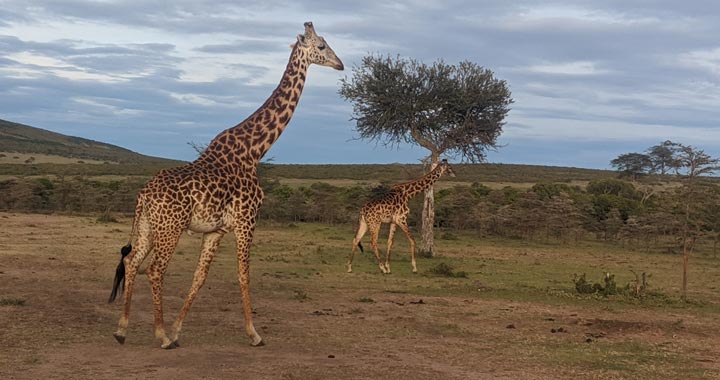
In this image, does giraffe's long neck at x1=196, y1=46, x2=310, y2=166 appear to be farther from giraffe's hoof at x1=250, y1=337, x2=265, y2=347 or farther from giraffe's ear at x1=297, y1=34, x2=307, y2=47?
giraffe's hoof at x1=250, y1=337, x2=265, y2=347

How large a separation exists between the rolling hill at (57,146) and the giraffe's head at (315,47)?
83971 millimetres

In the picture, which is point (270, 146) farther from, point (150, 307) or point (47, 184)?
point (47, 184)

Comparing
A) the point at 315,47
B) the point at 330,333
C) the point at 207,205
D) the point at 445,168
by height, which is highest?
the point at 315,47

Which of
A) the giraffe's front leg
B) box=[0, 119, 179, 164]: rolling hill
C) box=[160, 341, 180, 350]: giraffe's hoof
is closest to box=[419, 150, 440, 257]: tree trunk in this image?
the giraffe's front leg

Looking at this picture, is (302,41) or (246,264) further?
(302,41)

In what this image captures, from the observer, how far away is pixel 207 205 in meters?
9.25

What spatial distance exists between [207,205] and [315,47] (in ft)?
9.94

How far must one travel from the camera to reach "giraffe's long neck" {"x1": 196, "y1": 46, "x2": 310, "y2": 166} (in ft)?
32.9

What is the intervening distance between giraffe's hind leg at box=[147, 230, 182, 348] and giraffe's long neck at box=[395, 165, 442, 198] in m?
11.9

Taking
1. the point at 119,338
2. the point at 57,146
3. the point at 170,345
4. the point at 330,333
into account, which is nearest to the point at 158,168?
the point at 57,146

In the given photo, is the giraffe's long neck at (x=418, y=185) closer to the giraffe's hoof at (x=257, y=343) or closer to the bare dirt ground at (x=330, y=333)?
the bare dirt ground at (x=330, y=333)

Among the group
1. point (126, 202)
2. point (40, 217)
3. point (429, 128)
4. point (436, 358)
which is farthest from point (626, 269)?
point (126, 202)

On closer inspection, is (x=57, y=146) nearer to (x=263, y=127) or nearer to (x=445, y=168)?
(x=445, y=168)

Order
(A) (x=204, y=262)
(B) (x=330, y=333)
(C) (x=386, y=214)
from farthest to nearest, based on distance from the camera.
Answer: (C) (x=386, y=214), (B) (x=330, y=333), (A) (x=204, y=262)
